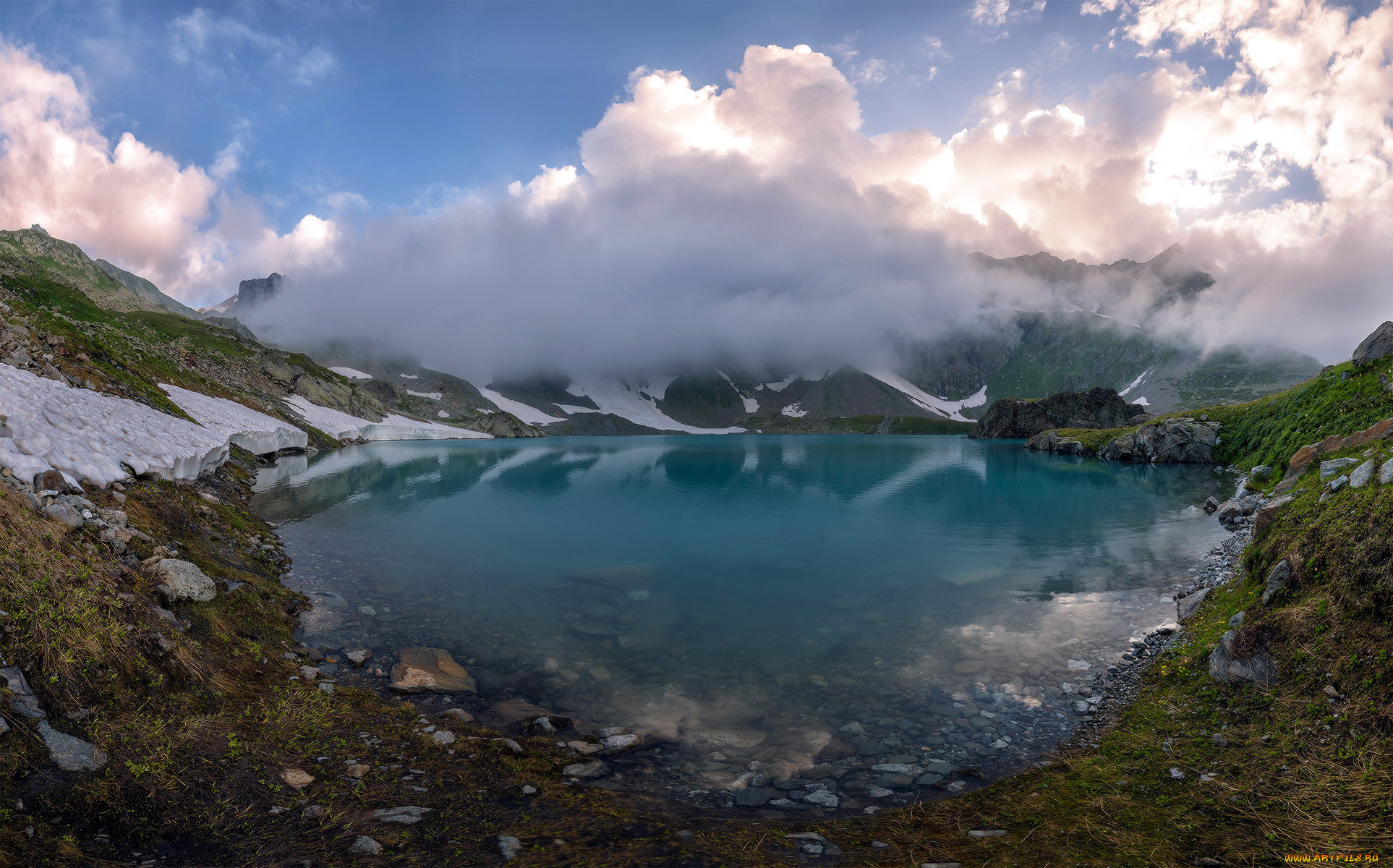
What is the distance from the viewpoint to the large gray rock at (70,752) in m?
6.67

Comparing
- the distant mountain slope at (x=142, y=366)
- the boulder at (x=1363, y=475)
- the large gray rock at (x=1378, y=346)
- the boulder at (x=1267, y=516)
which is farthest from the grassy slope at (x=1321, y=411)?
the distant mountain slope at (x=142, y=366)

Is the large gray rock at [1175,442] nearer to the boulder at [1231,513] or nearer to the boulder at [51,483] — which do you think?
the boulder at [1231,513]

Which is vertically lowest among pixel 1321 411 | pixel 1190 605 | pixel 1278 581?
pixel 1190 605

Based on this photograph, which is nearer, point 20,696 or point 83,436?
point 20,696

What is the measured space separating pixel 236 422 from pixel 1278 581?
89957 millimetres

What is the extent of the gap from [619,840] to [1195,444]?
116549 millimetres

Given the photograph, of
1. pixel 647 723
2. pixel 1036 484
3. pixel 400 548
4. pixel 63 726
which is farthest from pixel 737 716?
pixel 1036 484

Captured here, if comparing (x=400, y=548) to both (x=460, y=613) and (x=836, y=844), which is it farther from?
(x=836, y=844)

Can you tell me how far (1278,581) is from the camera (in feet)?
38.1

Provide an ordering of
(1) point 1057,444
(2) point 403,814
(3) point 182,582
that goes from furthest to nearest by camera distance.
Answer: (1) point 1057,444 < (3) point 182,582 < (2) point 403,814

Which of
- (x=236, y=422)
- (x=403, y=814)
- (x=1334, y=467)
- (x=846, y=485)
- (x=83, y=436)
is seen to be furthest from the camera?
(x=236, y=422)

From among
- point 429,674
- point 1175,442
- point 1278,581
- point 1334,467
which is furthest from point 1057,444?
point 429,674

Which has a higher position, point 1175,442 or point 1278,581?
point 1175,442

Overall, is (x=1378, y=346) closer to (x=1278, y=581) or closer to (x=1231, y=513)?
(x=1231, y=513)
